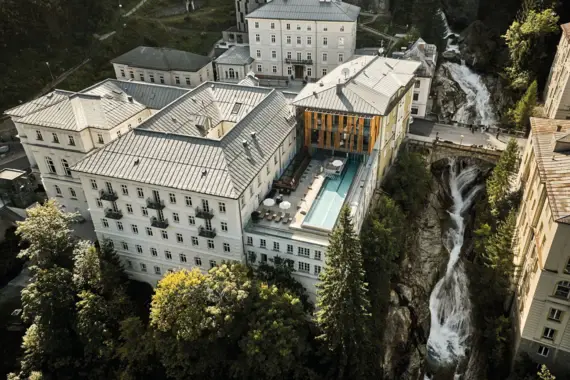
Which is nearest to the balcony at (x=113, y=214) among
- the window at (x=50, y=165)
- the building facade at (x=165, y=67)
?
the window at (x=50, y=165)

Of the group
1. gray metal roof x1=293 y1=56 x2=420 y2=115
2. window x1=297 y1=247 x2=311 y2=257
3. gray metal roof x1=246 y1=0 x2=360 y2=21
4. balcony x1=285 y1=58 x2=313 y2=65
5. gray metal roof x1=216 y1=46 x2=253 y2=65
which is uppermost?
gray metal roof x1=246 y1=0 x2=360 y2=21

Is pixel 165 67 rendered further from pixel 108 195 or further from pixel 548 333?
pixel 548 333

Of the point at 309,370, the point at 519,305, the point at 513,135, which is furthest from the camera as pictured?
the point at 513,135

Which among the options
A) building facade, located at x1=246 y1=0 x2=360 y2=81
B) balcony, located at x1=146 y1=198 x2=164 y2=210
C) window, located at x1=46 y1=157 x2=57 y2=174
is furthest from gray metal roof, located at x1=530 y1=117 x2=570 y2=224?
window, located at x1=46 y1=157 x2=57 y2=174

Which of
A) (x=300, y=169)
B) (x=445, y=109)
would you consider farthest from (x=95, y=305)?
(x=445, y=109)

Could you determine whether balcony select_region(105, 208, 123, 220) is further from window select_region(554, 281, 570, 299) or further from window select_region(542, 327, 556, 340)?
window select_region(542, 327, 556, 340)

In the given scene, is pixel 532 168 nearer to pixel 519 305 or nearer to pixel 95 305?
pixel 519 305

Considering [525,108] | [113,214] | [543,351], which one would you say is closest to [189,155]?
[113,214]
